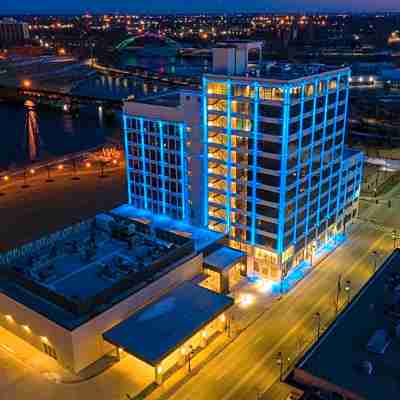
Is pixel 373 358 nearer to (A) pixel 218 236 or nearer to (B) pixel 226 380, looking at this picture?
(B) pixel 226 380

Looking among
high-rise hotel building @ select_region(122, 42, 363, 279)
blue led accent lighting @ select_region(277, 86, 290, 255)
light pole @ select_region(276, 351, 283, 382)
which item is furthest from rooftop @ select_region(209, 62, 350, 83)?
light pole @ select_region(276, 351, 283, 382)

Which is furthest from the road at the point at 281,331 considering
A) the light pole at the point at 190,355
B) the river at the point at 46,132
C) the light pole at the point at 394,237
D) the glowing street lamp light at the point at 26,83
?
the glowing street lamp light at the point at 26,83

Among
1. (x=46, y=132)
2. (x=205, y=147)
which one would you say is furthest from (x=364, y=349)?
(x=46, y=132)

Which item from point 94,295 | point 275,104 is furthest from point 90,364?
point 275,104

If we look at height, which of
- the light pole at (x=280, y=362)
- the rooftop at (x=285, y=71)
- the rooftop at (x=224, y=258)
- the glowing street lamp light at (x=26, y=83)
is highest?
the rooftop at (x=285, y=71)

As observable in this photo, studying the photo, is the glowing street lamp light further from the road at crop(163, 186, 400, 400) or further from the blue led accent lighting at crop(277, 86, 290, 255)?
the blue led accent lighting at crop(277, 86, 290, 255)

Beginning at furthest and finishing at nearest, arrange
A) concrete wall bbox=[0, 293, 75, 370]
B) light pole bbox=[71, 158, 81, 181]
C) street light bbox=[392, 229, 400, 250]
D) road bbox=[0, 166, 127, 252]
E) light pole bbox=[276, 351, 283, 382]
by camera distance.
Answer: light pole bbox=[71, 158, 81, 181]
road bbox=[0, 166, 127, 252]
street light bbox=[392, 229, 400, 250]
light pole bbox=[276, 351, 283, 382]
concrete wall bbox=[0, 293, 75, 370]

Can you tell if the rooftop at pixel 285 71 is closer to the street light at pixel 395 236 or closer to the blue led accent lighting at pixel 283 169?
the blue led accent lighting at pixel 283 169
